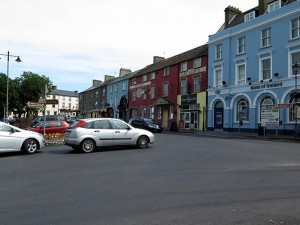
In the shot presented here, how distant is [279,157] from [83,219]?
9.01 metres

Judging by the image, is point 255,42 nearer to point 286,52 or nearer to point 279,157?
point 286,52

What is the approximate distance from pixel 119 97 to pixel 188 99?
2170cm

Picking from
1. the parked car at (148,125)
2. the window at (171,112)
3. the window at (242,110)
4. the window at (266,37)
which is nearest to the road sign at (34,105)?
the parked car at (148,125)

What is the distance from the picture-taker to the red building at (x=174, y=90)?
37812mm

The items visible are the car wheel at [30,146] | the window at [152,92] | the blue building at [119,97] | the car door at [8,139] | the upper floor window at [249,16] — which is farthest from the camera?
the blue building at [119,97]

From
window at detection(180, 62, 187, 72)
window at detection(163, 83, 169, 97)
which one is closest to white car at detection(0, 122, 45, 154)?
window at detection(180, 62, 187, 72)

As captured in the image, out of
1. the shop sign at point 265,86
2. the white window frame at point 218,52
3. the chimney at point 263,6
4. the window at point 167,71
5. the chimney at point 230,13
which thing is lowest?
the shop sign at point 265,86

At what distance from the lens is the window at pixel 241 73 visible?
3194cm

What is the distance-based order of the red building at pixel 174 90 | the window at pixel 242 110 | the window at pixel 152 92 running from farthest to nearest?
the window at pixel 152 92 → the red building at pixel 174 90 → the window at pixel 242 110

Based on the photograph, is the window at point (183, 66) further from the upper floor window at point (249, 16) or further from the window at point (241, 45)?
the upper floor window at point (249, 16)

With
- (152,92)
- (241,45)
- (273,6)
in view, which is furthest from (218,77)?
(152,92)

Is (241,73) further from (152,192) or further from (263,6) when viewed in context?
(152,192)

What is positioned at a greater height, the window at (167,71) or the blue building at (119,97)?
the window at (167,71)

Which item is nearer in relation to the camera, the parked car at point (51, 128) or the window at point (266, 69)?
the parked car at point (51, 128)
